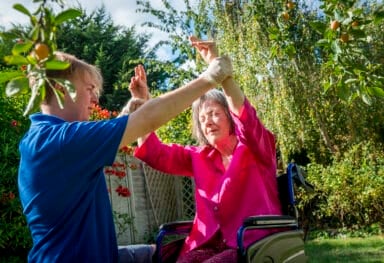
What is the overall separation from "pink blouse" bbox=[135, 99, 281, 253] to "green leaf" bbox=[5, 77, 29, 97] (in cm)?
128

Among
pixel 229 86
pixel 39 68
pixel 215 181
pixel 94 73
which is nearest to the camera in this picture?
pixel 39 68

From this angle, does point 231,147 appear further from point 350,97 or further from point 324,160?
point 324,160

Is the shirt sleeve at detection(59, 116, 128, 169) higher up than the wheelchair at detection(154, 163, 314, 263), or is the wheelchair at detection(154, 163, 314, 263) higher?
the shirt sleeve at detection(59, 116, 128, 169)

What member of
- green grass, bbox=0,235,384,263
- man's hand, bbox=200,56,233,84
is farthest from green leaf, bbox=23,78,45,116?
green grass, bbox=0,235,384,263

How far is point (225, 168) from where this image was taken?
2.45 meters

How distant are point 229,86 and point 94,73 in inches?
24.7

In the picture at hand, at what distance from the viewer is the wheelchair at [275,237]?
2008mm

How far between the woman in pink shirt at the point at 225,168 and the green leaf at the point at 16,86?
1079 mm

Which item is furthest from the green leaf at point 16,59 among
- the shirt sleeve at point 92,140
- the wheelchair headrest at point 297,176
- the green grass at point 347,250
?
the green grass at point 347,250

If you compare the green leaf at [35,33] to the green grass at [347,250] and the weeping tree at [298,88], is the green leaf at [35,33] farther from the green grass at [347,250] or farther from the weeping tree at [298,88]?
the weeping tree at [298,88]


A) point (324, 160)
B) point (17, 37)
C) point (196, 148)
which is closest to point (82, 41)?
point (324, 160)

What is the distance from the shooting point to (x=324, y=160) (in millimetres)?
8586

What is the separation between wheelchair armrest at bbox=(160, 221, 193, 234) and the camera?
8.15ft

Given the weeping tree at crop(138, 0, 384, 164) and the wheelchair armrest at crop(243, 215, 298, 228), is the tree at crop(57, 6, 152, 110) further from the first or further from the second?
the wheelchair armrest at crop(243, 215, 298, 228)
